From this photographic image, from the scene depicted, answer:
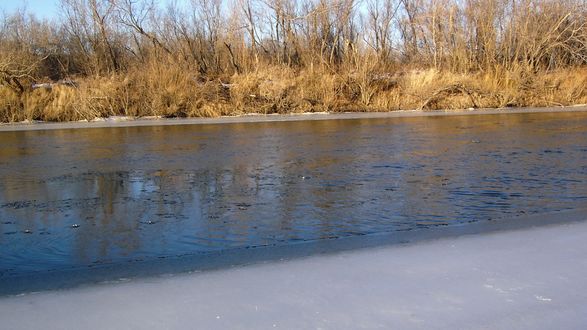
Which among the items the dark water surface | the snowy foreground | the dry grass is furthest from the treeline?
the snowy foreground

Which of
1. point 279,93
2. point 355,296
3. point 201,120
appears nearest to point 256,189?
point 355,296

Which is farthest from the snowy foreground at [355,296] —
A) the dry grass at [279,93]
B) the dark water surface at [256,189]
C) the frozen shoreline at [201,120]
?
the dry grass at [279,93]

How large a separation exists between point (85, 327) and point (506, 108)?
801 inches

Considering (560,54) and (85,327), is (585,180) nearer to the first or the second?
(85,327)

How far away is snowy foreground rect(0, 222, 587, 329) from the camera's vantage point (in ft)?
9.46

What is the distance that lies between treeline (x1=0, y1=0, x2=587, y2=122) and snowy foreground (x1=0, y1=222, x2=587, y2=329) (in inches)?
685

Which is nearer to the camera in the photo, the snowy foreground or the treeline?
the snowy foreground

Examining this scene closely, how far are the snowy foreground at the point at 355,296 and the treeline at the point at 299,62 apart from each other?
1741 centimetres

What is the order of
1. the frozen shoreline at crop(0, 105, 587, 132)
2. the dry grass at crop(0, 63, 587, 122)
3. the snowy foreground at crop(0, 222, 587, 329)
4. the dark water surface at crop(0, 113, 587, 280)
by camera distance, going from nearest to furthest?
the snowy foreground at crop(0, 222, 587, 329), the dark water surface at crop(0, 113, 587, 280), the frozen shoreline at crop(0, 105, 587, 132), the dry grass at crop(0, 63, 587, 122)

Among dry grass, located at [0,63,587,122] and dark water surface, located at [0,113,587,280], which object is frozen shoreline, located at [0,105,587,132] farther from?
dark water surface, located at [0,113,587,280]

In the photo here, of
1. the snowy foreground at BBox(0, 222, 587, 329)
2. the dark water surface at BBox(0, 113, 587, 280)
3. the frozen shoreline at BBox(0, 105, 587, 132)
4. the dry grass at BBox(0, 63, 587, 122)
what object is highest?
the dry grass at BBox(0, 63, 587, 122)

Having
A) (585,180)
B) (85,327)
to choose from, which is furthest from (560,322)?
(585,180)

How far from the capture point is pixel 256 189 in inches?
265

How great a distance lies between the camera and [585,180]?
6.82 m
